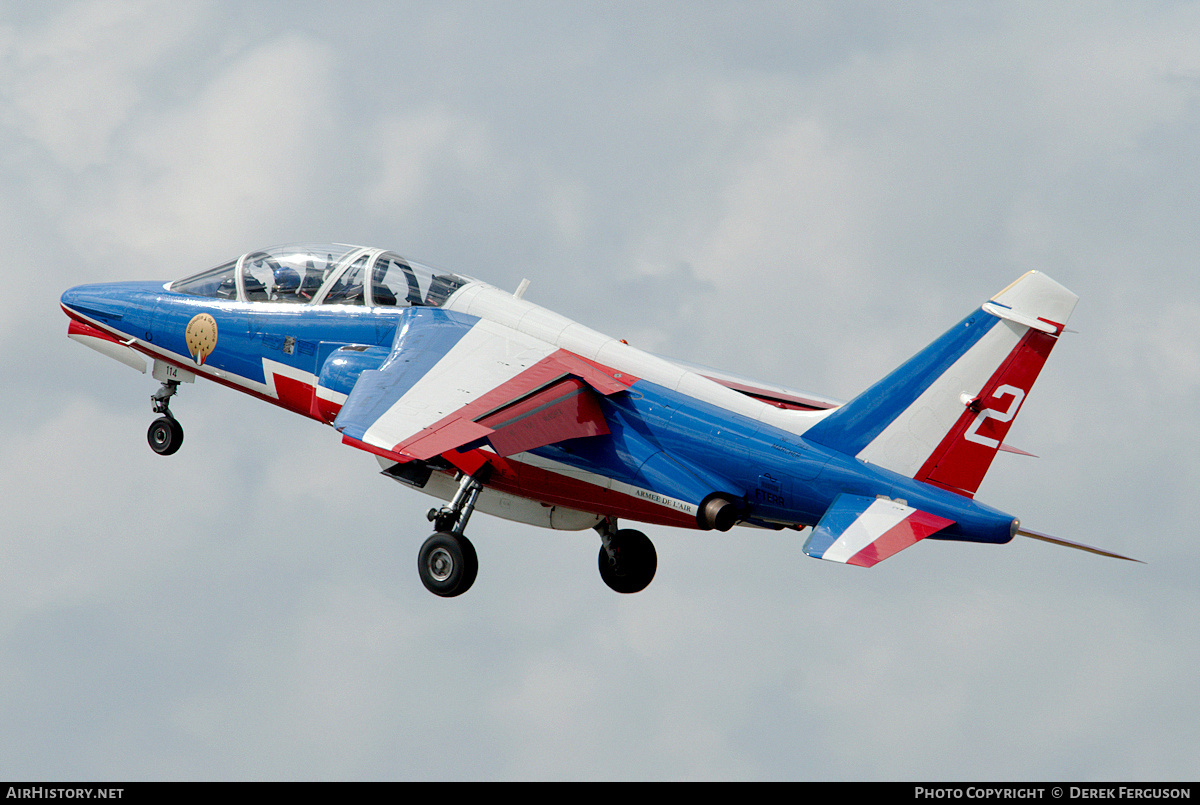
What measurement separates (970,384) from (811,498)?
6.89ft

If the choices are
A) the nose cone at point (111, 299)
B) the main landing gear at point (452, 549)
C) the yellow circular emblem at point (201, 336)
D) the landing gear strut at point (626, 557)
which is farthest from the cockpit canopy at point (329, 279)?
the landing gear strut at point (626, 557)

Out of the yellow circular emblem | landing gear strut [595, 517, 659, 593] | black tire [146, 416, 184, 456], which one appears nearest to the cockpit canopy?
the yellow circular emblem

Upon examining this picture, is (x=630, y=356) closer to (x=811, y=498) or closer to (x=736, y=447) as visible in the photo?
(x=736, y=447)

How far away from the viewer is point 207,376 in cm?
1905

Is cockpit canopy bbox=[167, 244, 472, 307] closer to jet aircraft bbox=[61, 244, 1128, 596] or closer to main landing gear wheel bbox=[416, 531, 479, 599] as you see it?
jet aircraft bbox=[61, 244, 1128, 596]

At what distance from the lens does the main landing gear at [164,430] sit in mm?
19922

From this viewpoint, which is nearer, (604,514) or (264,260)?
(604,514)

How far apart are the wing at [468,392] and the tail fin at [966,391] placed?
3223mm

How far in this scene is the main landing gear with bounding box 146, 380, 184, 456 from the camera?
19.9 metres

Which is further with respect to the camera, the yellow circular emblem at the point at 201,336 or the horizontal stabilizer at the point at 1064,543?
the yellow circular emblem at the point at 201,336

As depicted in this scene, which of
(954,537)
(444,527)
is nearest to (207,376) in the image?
(444,527)

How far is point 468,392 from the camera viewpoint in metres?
15.9

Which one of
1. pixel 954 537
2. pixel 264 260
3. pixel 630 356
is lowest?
pixel 954 537

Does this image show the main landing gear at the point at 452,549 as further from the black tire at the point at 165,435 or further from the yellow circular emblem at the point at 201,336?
the black tire at the point at 165,435
